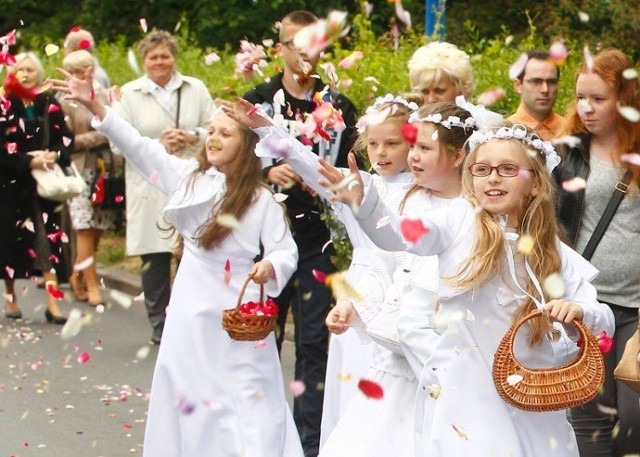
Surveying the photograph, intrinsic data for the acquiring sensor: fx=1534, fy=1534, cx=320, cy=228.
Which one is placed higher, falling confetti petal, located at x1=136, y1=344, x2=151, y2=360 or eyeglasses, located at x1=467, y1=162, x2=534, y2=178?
eyeglasses, located at x1=467, y1=162, x2=534, y2=178

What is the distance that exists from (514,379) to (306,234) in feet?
9.79

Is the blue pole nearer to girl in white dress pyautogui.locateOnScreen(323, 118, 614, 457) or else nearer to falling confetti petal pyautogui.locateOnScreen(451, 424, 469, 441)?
girl in white dress pyautogui.locateOnScreen(323, 118, 614, 457)

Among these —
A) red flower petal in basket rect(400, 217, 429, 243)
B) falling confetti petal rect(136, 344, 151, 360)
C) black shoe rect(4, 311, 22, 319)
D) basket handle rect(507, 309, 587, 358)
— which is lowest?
black shoe rect(4, 311, 22, 319)

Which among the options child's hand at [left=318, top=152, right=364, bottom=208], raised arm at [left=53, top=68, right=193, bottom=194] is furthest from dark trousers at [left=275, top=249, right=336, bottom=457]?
child's hand at [left=318, top=152, right=364, bottom=208]

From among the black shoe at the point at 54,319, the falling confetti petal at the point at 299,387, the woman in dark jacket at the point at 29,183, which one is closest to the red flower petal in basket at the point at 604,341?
the falling confetti petal at the point at 299,387

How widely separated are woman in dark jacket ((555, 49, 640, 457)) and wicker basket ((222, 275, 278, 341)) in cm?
140

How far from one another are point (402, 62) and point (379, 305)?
5.15m

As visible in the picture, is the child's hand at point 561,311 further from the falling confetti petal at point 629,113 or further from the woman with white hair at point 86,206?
the woman with white hair at point 86,206

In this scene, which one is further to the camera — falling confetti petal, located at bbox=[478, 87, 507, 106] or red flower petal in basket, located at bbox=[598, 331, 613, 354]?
falling confetti petal, located at bbox=[478, 87, 507, 106]

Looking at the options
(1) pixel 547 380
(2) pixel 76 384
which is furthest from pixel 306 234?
(1) pixel 547 380

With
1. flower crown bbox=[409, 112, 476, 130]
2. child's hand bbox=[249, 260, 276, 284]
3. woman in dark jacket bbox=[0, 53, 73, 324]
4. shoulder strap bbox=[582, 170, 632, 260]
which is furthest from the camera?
woman in dark jacket bbox=[0, 53, 73, 324]

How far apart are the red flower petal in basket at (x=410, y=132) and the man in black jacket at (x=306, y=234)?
1.80 meters

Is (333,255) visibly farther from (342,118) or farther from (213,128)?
(213,128)

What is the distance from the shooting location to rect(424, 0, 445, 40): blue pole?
38.3 feet
